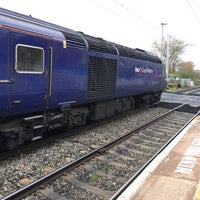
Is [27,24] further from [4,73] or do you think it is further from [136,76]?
[136,76]

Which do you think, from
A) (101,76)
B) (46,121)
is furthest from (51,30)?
(101,76)

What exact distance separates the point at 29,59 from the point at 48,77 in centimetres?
87

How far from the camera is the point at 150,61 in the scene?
18.5 m

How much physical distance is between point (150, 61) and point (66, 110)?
956cm

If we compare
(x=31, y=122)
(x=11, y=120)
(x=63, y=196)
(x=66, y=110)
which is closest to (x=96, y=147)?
(x=66, y=110)

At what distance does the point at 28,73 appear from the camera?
7738 mm

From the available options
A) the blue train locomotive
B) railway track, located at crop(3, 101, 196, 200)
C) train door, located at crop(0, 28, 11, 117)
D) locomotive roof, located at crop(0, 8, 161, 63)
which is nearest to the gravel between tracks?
railway track, located at crop(3, 101, 196, 200)

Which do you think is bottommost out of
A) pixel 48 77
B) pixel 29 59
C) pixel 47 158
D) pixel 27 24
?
pixel 47 158

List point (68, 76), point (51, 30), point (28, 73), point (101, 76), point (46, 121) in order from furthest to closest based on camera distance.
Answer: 1. point (101, 76)
2. point (68, 76)
3. point (46, 121)
4. point (51, 30)
5. point (28, 73)

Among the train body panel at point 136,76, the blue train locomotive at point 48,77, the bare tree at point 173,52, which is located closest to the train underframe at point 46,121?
the blue train locomotive at point 48,77

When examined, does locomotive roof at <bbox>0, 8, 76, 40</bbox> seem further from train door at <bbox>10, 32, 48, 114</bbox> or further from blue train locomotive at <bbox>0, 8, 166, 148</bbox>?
train door at <bbox>10, 32, 48, 114</bbox>

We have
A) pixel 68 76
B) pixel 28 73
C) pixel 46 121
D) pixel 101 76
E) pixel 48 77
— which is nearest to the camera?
pixel 28 73

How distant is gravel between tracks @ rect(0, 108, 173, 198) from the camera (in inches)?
252

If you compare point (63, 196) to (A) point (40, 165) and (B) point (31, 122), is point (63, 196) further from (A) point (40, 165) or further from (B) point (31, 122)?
(B) point (31, 122)
